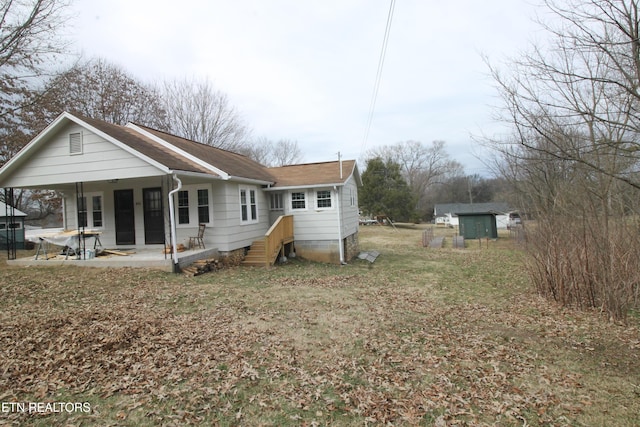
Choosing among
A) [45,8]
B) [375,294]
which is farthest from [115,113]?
[375,294]

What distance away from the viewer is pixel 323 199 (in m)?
14.2

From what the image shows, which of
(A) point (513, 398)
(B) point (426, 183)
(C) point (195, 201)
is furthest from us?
(B) point (426, 183)

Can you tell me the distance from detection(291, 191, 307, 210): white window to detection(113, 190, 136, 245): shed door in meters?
6.09

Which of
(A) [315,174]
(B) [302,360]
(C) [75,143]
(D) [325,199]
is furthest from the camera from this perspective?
(A) [315,174]

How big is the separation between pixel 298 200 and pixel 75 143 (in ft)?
25.7

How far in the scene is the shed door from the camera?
12742 millimetres

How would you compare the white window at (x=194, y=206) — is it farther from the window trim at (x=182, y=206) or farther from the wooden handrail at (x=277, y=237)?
the wooden handrail at (x=277, y=237)

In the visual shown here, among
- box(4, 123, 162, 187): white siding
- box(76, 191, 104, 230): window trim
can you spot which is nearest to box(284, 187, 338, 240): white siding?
box(4, 123, 162, 187): white siding

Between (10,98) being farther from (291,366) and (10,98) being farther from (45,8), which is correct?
(291,366)

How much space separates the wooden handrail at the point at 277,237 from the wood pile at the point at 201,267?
169cm

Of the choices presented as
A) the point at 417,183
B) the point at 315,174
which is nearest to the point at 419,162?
the point at 417,183

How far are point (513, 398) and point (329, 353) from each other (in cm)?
226

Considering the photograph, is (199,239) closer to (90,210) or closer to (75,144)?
(75,144)

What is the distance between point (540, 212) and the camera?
810 centimetres
